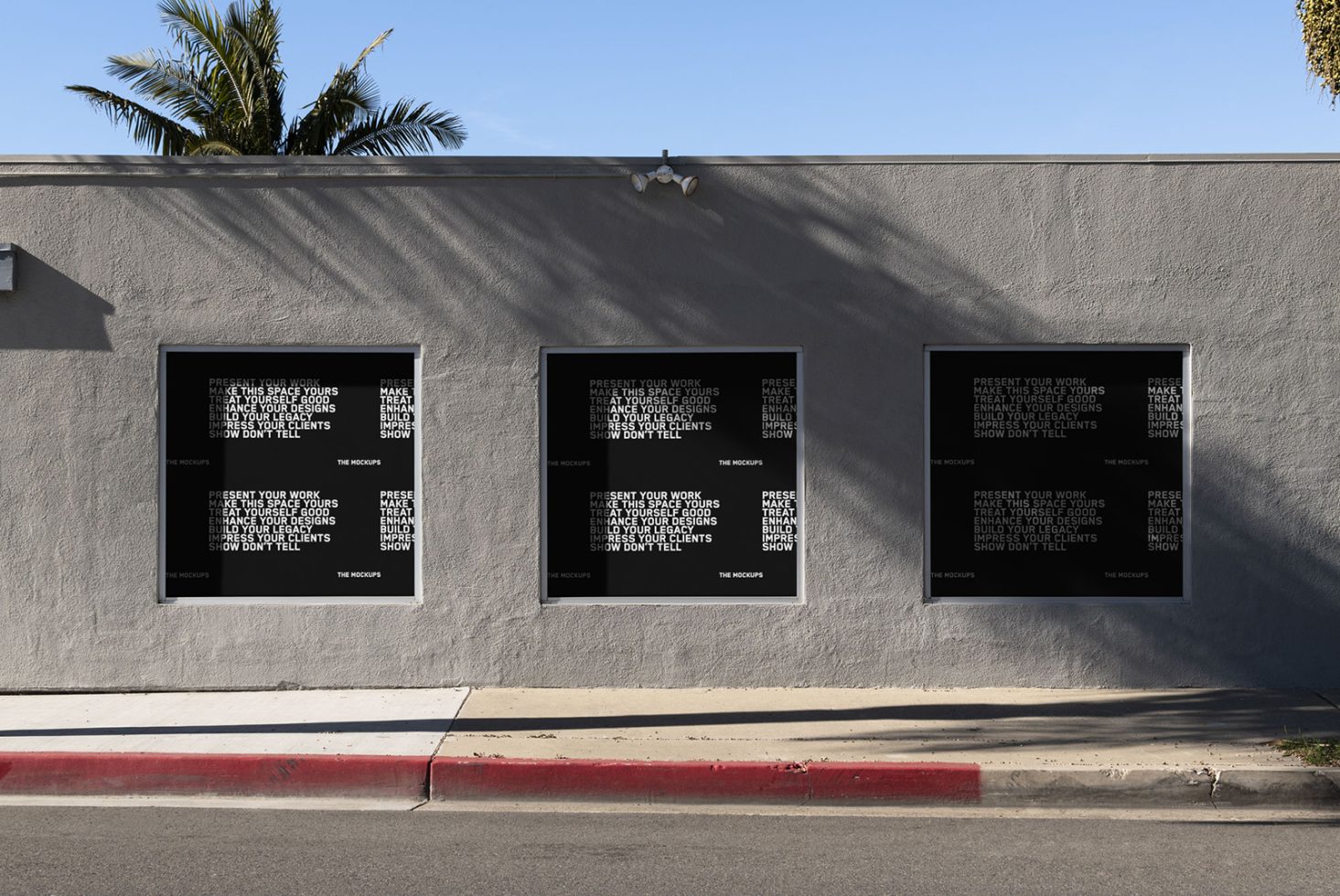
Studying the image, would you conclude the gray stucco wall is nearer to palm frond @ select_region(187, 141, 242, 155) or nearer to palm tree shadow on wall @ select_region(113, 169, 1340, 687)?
palm tree shadow on wall @ select_region(113, 169, 1340, 687)

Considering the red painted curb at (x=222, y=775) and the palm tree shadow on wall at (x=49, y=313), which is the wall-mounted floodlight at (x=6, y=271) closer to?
the palm tree shadow on wall at (x=49, y=313)

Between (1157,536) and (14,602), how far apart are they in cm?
893

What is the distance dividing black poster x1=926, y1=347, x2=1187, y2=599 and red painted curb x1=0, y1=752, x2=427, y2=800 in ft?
14.6

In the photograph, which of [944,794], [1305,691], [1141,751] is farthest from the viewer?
[1305,691]

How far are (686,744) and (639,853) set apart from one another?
171cm

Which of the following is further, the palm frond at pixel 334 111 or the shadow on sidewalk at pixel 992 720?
the palm frond at pixel 334 111

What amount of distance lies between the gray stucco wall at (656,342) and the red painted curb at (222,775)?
2.22m

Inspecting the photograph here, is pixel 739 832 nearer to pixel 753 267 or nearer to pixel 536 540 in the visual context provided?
pixel 536 540

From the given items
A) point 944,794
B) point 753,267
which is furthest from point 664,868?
point 753,267

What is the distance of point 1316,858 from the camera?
606 centimetres

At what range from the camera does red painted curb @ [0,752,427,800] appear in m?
7.32

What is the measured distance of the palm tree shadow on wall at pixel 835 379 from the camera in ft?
31.4

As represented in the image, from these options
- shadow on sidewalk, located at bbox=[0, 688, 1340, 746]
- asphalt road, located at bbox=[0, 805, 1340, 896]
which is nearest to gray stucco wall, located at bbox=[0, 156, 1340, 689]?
shadow on sidewalk, located at bbox=[0, 688, 1340, 746]

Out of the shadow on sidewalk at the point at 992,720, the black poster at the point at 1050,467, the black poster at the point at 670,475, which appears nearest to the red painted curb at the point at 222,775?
the shadow on sidewalk at the point at 992,720
